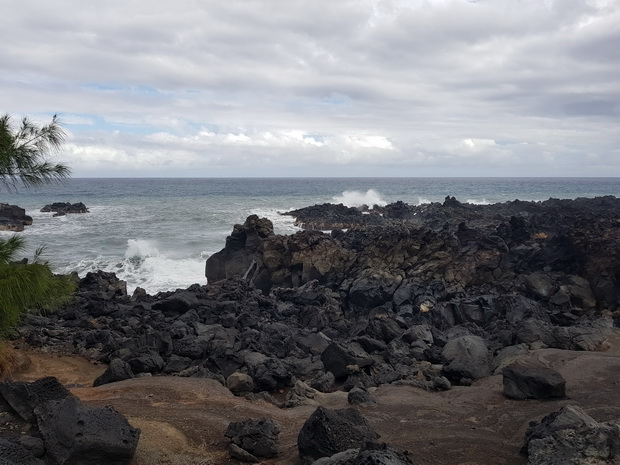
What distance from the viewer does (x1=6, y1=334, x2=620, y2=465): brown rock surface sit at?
7.75 m

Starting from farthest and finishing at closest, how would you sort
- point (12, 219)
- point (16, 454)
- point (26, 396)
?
point (12, 219) < point (26, 396) < point (16, 454)

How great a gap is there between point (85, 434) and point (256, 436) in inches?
90.0

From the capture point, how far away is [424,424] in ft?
29.4

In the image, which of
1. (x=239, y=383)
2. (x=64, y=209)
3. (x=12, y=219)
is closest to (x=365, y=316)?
(x=239, y=383)

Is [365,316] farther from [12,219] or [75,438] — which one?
[12,219]

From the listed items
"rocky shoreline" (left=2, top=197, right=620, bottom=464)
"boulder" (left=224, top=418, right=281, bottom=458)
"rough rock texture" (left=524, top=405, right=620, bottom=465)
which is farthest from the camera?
"rocky shoreline" (left=2, top=197, right=620, bottom=464)

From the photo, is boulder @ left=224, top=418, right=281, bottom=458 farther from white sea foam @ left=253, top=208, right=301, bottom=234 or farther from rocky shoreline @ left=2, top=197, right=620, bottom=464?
white sea foam @ left=253, top=208, right=301, bottom=234

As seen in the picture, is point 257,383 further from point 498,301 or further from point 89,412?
point 498,301

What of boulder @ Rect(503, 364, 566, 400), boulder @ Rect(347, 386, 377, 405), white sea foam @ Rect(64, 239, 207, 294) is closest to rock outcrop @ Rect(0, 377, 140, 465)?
boulder @ Rect(347, 386, 377, 405)

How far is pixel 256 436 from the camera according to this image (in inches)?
304

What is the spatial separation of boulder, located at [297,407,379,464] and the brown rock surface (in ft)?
1.49


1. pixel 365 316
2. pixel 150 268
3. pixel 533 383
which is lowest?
pixel 365 316

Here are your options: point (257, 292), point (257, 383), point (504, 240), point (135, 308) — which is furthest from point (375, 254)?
point (257, 383)

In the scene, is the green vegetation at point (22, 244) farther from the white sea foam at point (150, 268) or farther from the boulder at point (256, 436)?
the white sea foam at point (150, 268)
